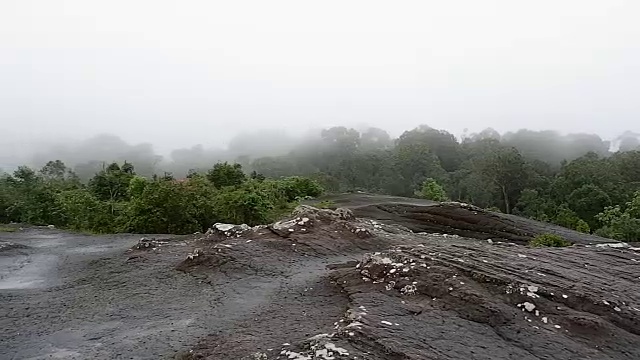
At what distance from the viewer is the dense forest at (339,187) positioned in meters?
26.2

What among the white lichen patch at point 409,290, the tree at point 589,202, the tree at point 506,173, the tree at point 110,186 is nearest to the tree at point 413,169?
the tree at point 506,173

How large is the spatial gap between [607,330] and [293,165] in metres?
72.8

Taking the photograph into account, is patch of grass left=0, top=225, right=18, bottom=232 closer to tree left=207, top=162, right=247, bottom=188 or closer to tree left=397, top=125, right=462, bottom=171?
tree left=207, top=162, right=247, bottom=188

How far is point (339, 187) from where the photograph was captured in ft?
183

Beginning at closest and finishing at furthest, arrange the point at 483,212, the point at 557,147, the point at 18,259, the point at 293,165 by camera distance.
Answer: the point at 18,259 < the point at 483,212 < the point at 293,165 < the point at 557,147

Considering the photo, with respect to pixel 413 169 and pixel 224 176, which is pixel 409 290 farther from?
pixel 413 169

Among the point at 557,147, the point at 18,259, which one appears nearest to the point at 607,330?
the point at 18,259

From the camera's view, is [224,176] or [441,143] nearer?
[224,176]

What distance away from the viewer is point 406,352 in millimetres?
8328

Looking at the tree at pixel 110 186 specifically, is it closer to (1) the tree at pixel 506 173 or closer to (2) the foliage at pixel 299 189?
(2) the foliage at pixel 299 189

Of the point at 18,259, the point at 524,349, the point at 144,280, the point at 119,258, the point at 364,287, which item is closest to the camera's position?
the point at 524,349

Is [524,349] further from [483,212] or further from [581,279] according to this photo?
[483,212]

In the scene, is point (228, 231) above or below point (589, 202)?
above

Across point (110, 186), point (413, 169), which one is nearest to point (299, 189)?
point (110, 186)
